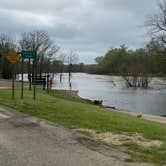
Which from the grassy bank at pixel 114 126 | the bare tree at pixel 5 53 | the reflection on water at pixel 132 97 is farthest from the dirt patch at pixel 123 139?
the bare tree at pixel 5 53

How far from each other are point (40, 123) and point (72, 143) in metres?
3.30

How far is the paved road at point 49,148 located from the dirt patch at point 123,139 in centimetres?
39

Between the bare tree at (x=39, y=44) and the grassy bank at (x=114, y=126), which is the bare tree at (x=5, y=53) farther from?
the grassy bank at (x=114, y=126)

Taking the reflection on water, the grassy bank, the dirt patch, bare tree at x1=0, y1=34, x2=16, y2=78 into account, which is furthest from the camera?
bare tree at x1=0, y1=34, x2=16, y2=78

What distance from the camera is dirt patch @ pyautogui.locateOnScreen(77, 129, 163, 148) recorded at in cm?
845

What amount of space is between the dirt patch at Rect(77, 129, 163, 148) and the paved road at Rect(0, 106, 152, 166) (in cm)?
39

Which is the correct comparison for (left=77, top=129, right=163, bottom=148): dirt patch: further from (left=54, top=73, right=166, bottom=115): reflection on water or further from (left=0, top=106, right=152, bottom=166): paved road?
(left=54, top=73, right=166, bottom=115): reflection on water

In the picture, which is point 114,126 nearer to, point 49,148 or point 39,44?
point 49,148

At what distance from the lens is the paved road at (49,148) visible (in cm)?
670

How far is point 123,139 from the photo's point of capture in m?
8.87

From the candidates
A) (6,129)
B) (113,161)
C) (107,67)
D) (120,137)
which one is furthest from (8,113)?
(107,67)

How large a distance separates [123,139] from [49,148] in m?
1.88

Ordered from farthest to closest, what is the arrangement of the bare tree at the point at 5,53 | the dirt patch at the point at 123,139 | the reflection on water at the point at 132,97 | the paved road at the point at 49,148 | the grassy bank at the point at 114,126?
the bare tree at the point at 5,53 → the reflection on water at the point at 132,97 → the dirt patch at the point at 123,139 → the grassy bank at the point at 114,126 → the paved road at the point at 49,148

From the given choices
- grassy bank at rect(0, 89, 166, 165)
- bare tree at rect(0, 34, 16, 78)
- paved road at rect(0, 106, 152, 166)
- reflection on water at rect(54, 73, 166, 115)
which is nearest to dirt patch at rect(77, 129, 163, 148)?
grassy bank at rect(0, 89, 166, 165)
